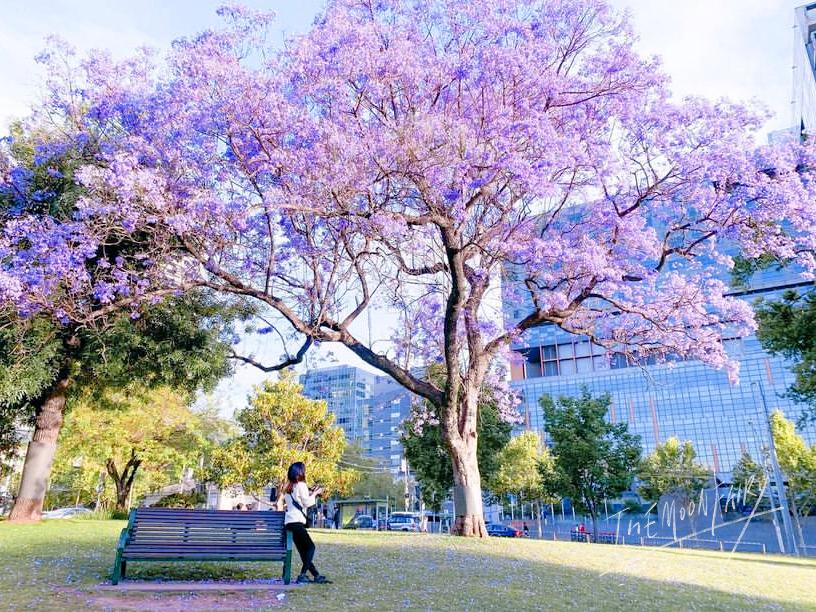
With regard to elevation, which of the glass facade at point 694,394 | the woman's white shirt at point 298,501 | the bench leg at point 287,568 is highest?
the glass facade at point 694,394

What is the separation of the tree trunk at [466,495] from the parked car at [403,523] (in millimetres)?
30501

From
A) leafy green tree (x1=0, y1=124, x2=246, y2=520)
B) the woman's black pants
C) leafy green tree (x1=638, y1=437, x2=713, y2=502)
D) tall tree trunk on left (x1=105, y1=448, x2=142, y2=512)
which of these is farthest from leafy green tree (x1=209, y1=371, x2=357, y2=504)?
the woman's black pants

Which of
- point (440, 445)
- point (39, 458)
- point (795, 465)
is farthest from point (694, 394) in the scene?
point (39, 458)

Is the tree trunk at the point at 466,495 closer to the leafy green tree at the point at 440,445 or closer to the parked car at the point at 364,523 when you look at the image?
the leafy green tree at the point at 440,445

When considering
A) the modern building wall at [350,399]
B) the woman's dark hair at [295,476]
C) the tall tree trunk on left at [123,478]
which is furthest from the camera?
the modern building wall at [350,399]

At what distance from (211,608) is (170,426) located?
23.4 meters

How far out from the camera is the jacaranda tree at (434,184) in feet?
38.0

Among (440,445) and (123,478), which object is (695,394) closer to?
(440,445)

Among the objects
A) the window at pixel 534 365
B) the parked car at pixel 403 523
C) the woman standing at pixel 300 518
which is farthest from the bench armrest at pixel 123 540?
the window at pixel 534 365

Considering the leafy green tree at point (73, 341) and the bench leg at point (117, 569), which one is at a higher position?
the leafy green tree at point (73, 341)

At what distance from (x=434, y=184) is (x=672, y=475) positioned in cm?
3733

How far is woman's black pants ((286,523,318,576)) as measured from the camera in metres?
6.52

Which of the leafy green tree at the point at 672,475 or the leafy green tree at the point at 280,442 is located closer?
the leafy green tree at the point at 280,442

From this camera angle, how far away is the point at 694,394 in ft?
199
